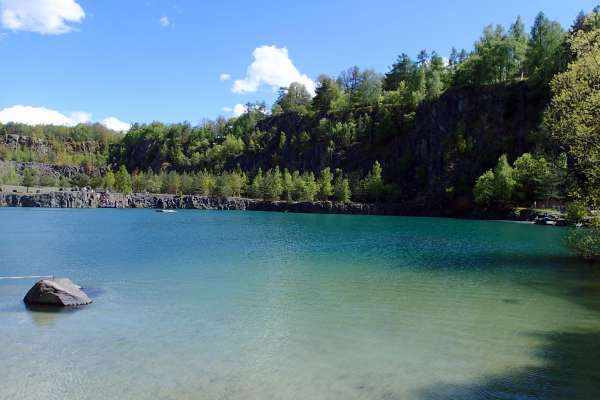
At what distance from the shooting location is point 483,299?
2517cm

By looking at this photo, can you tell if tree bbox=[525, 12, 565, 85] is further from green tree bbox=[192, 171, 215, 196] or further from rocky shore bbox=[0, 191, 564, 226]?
green tree bbox=[192, 171, 215, 196]

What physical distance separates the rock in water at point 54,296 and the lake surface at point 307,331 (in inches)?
32.0

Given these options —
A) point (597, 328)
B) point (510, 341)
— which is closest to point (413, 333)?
point (510, 341)

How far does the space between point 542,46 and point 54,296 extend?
148 metres

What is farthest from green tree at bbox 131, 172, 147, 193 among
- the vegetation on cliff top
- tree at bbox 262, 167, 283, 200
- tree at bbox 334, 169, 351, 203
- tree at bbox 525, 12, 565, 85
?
tree at bbox 525, 12, 565, 85

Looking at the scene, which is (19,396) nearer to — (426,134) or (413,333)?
(413,333)

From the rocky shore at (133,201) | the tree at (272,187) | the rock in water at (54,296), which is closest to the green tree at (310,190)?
the rocky shore at (133,201)

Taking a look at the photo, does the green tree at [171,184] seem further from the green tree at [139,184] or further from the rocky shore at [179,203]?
the rocky shore at [179,203]

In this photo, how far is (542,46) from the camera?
444ft

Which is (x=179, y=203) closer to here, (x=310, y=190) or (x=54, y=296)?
(x=310, y=190)

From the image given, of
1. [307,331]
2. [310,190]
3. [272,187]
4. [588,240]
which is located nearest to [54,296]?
[307,331]

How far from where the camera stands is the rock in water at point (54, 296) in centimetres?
2267

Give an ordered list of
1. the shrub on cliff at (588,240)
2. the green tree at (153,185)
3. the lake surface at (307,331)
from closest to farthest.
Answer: the lake surface at (307,331) → the shrub on cliff at (588,240) → the green tree at (153,185)

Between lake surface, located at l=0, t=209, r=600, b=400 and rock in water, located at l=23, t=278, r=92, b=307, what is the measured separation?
0.81 metres
